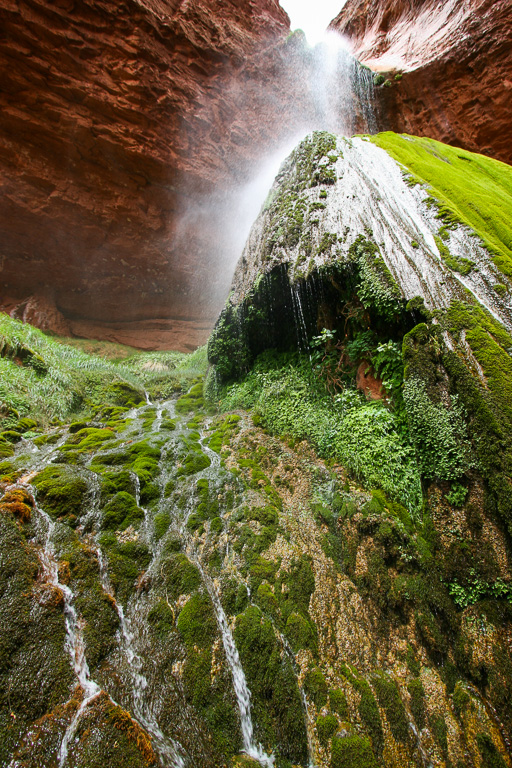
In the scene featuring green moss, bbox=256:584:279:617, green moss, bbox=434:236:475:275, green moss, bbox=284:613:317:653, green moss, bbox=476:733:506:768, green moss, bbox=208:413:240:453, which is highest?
green moss, bbox=434:236:475:275

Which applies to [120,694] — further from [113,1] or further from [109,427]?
[113,1]

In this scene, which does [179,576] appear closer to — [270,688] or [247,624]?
[247,624]

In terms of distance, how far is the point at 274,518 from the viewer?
13.9ft

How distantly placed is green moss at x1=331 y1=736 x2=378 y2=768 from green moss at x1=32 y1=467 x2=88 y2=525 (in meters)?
3.48

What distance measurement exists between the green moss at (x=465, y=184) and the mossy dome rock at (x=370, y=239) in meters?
0.03

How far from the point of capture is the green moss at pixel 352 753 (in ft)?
7.89

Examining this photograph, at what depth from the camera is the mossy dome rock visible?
5.14 meters

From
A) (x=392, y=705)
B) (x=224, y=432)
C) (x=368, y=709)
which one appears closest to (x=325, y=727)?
(x=368, y=709)

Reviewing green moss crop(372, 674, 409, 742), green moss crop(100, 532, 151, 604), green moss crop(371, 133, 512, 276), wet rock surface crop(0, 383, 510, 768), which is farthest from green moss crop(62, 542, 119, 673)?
green moss crop(371, 133, 512, 276)

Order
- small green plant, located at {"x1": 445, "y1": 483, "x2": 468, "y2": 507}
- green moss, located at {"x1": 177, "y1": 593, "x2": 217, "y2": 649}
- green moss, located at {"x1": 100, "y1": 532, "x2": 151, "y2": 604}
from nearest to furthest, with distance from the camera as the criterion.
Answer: green moss, located at {"x1": 177, "y1": 593, "x2": 217, "y2": 649} < green moss, located at {"x1": 100, "y1": 532, "x2": 151, "y2": 604} < small green plant, located at {"x1": 445, "y1": 483, "x2": 468, "y2": 507}

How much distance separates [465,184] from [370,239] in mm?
3133

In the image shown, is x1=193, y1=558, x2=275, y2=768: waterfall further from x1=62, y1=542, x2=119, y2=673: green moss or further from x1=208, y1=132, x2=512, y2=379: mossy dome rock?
x1=208, y1=132, x2=512, y2=379: mossy dome rock

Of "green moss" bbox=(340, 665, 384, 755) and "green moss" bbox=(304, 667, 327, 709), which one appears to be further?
"green moss" bbox=(304, 667, 327, 709)

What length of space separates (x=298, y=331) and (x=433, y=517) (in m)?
4.65
